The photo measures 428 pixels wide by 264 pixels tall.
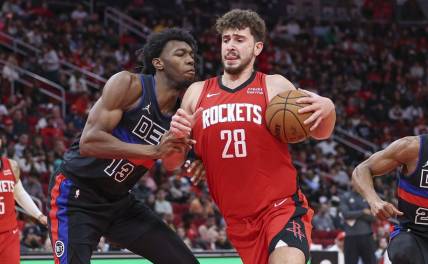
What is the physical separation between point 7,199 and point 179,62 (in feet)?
8.47

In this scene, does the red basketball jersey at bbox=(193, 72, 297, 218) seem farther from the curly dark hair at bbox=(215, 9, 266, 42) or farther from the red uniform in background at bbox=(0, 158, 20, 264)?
the red uniform in background at bbox=(0, 158, 20, 264)

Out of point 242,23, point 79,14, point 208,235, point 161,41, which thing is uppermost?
point 242,23

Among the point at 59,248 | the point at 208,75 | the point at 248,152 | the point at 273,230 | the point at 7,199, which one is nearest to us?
the point at 273,230

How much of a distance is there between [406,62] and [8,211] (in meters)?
18.3

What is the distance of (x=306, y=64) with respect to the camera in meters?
22.8

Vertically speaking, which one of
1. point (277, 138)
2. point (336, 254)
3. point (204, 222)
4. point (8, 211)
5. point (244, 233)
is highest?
point (277, 138)

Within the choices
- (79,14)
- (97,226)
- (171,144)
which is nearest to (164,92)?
(171,144)

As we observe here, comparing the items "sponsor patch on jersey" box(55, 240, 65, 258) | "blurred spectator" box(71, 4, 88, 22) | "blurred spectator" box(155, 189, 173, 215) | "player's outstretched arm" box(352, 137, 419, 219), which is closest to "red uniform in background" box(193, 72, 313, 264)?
"player's outstretched arm" box(352, 137, 419, 219)

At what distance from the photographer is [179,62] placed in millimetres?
5785

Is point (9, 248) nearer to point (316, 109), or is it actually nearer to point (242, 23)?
point (242, 23)

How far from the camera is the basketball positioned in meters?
5.02

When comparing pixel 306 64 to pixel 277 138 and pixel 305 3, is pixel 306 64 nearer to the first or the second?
pixel 305 3

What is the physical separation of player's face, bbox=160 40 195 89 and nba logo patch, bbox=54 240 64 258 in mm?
1314

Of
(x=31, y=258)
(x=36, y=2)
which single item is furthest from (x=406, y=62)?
(x=31, y=258)
